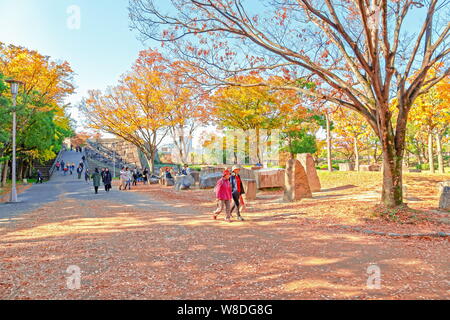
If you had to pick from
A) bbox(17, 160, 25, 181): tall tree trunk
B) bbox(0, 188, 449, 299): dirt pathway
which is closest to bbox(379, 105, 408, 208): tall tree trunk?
bbox(0, 188, 449, 299): dirt pathway

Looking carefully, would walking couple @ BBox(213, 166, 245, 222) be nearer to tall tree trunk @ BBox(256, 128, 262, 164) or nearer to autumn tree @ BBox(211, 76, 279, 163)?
autumn tree @ BBox(211, 76, 279, 163)

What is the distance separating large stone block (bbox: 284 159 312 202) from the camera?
11.8 m

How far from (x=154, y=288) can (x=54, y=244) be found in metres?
3.53

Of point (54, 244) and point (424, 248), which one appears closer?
point (424, 248)

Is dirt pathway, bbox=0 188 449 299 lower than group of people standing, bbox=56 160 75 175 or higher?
lower

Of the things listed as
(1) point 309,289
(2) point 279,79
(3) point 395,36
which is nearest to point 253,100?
(2) point 279,79

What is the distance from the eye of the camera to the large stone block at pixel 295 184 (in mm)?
11812

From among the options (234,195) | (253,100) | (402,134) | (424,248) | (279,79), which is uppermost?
(253,100)

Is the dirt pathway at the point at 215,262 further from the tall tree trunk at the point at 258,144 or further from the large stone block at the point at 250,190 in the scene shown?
the tall tree trunk at the point at 258,144

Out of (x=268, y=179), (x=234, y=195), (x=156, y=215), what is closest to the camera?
(x=234, y=195)

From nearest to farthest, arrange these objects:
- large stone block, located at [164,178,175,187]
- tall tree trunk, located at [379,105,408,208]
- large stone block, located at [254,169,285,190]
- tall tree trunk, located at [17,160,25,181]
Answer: tall tree trunk, located at [379,105,408,208] < large stone block, located at [254,169,285,190] < large stone block, located at [164,178,175,187] < tall tree trunk, located at [17,160,25,181]

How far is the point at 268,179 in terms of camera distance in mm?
16266

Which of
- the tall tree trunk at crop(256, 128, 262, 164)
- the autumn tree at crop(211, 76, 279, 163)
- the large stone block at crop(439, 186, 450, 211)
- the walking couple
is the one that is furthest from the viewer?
the tall tree trunk at crop(256, 128, 262, 164)

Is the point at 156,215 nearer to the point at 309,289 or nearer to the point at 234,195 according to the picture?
the point at 234,195
